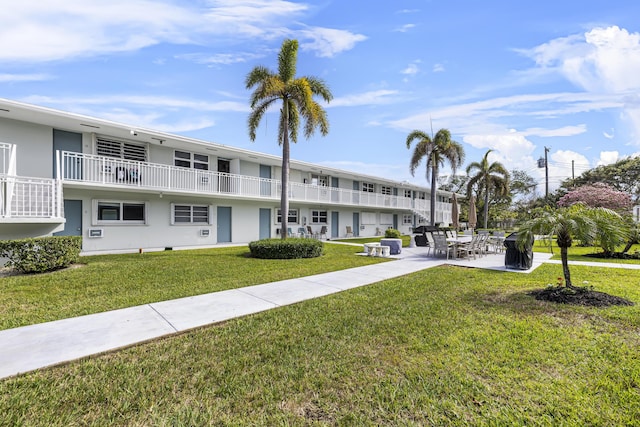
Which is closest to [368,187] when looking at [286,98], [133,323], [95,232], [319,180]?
[319,180]

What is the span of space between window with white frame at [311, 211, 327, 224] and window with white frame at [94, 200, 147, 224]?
11.9 m

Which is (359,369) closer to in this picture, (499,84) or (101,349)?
(101,349)

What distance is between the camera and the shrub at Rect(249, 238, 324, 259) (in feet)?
39.1

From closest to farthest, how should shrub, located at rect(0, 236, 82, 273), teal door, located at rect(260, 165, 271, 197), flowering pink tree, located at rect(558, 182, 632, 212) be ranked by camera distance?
A: 1. shrub, located at rect(0, 236, 82, 273)
2. teal door, located at rect(260, 165, 271, 197)
3. flowering pink tree, located at rect(558, 182, 632, 212)

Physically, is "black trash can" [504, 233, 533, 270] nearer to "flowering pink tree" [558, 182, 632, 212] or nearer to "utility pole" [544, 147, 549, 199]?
"flowering pink tree" [558, 182, 632, 212]

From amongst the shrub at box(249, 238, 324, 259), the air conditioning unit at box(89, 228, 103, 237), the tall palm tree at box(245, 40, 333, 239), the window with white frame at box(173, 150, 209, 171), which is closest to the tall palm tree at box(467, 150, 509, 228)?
the tall palm tree at box(245, 40, 333, 239)

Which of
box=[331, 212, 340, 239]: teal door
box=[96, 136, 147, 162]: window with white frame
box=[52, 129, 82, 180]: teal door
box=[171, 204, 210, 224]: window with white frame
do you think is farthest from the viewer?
box=[331, 212, 340, 239]: teal door

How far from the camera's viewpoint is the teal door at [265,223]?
19661 mm

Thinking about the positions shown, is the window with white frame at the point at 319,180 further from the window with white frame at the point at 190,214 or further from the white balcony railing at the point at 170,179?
the window with white frame at the point at 190,214

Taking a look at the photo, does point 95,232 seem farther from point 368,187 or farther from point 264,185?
point 368,187

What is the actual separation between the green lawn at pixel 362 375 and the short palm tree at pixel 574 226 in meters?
1.45

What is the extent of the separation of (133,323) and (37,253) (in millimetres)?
6091

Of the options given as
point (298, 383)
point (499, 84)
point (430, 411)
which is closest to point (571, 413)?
point (430, 411)

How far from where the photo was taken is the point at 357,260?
11.8 m
